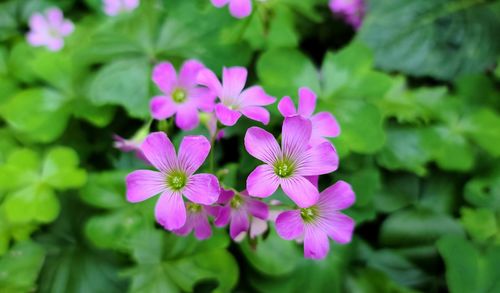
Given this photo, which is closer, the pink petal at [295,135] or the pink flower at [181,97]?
the pink petal at [295,135]

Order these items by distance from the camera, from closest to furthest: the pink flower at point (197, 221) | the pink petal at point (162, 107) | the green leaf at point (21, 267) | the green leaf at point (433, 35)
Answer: the pink flower at point (197, 221)
the pink petal at point (162, 107)
the green leaf at point (21, 267)
the green leaf at point (433, 35)

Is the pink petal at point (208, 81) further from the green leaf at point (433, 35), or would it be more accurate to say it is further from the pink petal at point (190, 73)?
the green leaf at point (433, 35)

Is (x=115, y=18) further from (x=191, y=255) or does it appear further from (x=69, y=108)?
(x=191, y=255)

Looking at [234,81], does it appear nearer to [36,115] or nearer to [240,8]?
[240,8]

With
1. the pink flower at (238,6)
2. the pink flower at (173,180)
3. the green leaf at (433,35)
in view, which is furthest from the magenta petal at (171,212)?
the green leaf at (433,35)

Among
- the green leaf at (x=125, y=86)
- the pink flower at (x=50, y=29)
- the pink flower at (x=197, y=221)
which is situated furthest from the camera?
the pink flower at (x=50, y=29)

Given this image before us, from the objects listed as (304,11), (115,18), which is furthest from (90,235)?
(304,11)

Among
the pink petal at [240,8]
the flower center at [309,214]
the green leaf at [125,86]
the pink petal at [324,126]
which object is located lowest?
the green leaf at [125,86]
